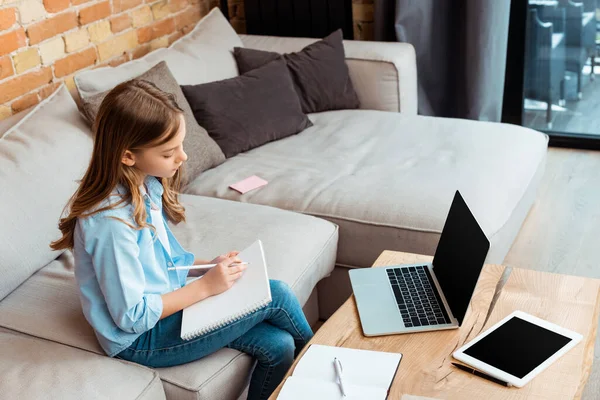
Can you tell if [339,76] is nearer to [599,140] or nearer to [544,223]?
[544,223]

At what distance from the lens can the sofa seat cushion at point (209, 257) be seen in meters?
1.71

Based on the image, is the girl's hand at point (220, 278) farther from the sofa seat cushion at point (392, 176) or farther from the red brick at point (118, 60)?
the red brick at point (118, 60)

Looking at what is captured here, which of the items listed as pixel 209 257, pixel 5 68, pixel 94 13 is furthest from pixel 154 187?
pixel 94 13

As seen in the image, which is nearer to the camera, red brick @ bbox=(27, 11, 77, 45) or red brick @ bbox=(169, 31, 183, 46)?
red brick @ bbox=(27, 11, 77, 45)

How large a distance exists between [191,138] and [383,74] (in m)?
0.98

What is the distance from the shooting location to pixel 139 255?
1665 mm

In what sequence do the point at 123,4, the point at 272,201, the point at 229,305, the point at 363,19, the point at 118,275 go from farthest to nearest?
the point at 363,19, the point at 123,4, the point at 272,201, the point at 229,305, the point at 118,275

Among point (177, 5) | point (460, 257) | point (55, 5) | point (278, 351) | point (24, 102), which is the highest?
point (55, 5)

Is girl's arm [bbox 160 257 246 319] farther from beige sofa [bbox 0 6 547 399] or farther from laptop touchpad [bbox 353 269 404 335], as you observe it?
laptop touchpad [bbox 353 269 404 335]

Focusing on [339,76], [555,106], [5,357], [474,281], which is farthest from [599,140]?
[5,357]

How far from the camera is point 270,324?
72.3 inches

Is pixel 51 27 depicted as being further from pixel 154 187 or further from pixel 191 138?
pixel 154 187

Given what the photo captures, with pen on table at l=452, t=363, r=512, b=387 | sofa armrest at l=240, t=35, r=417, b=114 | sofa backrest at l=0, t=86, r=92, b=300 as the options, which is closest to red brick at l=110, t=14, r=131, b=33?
sofa backrest at l=0, t=86, r=92, b=300

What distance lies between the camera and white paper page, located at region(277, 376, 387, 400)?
1.41m
